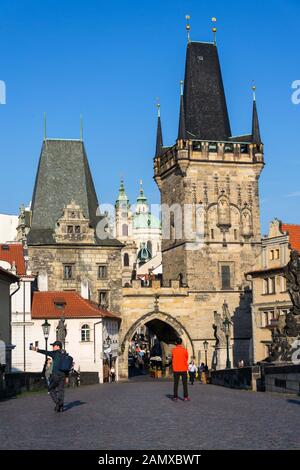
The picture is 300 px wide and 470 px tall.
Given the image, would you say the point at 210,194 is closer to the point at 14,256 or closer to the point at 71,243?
the point at 71,243

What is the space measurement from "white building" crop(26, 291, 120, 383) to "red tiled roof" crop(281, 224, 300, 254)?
11.7 meters

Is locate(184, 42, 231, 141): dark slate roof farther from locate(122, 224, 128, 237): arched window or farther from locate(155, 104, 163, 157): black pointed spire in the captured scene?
locate(122, 224, 128, 237): arched window

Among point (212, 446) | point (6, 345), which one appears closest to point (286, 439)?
point (212, 446)

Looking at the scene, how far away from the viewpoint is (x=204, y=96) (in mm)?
63938

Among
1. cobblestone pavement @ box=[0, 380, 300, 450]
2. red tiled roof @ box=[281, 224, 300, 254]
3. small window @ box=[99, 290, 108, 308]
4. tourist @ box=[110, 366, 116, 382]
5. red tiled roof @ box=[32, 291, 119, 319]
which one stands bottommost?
tourist @ box=[110, 366, 116, 382]

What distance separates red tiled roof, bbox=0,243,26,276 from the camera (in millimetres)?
47750

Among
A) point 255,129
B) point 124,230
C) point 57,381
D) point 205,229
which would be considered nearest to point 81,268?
point 205,229

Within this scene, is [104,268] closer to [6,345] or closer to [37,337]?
[37,337]

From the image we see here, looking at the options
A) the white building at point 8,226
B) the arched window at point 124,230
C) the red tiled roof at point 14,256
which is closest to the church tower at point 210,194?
the red tiled roof at point 14,256

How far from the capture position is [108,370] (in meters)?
51.5

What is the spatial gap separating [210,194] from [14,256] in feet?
57.4

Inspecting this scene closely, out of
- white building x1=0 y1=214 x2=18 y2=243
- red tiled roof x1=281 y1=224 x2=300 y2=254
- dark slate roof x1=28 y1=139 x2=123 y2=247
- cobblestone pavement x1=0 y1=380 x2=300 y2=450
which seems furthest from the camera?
white building x1=0 y1=214 x2=18 y2=243

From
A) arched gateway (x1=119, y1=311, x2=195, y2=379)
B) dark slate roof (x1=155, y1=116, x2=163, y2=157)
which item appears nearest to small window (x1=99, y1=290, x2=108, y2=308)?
arched gateway (x1=119, y1=311, x2=195, y2=379)
